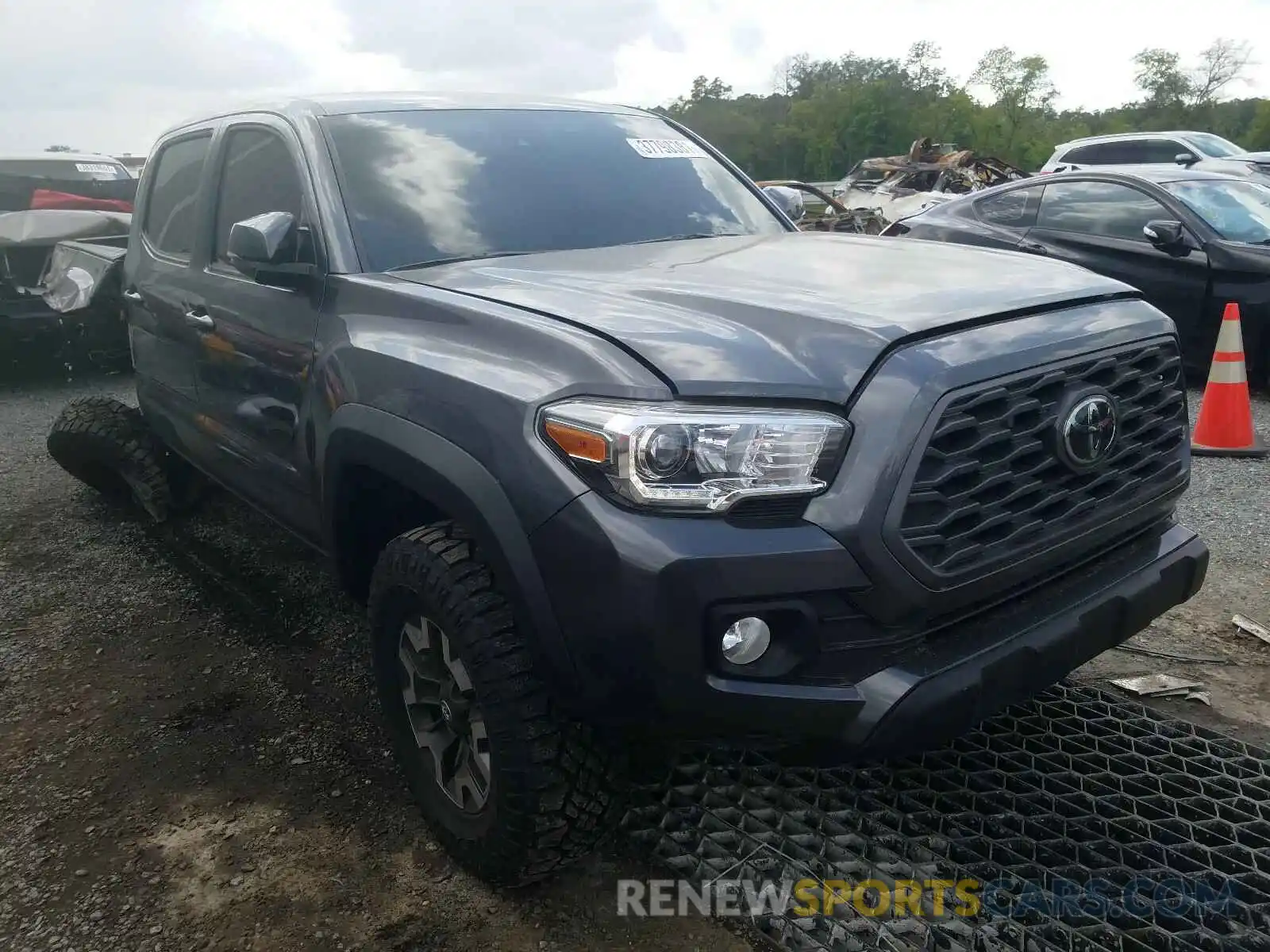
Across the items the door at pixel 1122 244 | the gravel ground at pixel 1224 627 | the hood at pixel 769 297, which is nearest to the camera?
the hood at pixel 769 297

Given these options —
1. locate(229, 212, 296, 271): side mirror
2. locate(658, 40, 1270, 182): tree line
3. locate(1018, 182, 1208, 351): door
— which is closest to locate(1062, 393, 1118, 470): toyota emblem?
locate(229, 212, 296, 271): side mirror

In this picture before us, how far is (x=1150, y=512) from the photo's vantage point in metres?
2.39

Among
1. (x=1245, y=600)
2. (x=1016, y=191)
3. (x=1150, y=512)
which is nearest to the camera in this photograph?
(x=1150, y=512)

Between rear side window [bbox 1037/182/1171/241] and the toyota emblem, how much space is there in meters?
5.39

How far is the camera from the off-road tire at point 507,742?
6.83 ft

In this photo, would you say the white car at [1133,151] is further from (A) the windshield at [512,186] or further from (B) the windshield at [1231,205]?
(A) the windshield at [512,186]

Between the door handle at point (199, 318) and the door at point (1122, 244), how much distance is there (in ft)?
17.4

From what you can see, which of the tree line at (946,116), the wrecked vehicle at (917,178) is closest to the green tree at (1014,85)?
the tree line at (946,116)

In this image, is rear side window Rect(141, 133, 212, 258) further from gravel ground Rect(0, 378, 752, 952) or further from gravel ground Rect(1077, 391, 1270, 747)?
gravel ground Rect(1077, 391, 1270, 747)

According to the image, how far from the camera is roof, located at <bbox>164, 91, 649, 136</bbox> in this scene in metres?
3.17

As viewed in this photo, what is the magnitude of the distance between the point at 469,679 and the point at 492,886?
56 centimetres

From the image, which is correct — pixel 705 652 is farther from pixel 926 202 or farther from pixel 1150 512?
pixel 926 202

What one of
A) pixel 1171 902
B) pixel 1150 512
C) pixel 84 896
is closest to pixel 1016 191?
pixel 1150 512

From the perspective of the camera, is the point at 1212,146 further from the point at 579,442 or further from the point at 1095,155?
the point at 579,442
